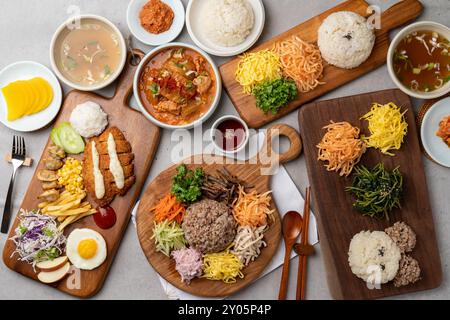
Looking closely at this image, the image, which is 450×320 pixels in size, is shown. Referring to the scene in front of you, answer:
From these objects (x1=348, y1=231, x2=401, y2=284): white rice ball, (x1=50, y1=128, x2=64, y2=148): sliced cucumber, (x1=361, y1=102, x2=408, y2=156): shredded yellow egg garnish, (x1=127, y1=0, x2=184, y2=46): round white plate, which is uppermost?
(x1=127, y1=0, x2=184, y2=46): round white plate

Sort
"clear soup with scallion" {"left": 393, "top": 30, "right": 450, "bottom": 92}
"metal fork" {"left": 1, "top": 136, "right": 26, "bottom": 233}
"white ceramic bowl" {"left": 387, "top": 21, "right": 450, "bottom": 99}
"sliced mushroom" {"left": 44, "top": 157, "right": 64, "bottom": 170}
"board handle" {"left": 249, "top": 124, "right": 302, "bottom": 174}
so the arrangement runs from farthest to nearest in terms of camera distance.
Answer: "metal fork" {"left": 1, "top": 136, "right": 26, "bottom": 233}
"sliced mushroom" {"left": 44, "top": 157, "right": 64, "bottom": 170}
"board handle" {"left": 249, "top": 124, "right": 302, "bottom": 174}
"clear soup with scallion" {"left": 393, "top": 30, "right": 450, "bottom": 92}
"white ceramic bowl" {"left": 387, "top": 21, "right": 450, "bottom": 99}

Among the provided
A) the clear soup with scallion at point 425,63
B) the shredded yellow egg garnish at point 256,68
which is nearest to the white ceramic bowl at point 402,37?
the clear soup with scallion at point 425,63

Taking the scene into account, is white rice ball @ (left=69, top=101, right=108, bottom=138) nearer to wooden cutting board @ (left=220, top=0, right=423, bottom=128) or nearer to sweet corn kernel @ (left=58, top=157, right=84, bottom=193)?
sweet corn kernel @ (left=58, top=157, right=84, bottom=193)

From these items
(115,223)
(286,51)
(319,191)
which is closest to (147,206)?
(115,223)

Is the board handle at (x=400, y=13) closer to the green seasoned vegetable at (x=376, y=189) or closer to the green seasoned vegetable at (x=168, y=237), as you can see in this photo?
the green seasoned vegetable at (x=376, y=189)

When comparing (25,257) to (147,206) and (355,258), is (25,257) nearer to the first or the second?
(147,206)

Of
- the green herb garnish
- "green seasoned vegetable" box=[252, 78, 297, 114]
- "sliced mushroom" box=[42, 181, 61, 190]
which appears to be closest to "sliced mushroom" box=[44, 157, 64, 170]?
"sliced mushroom" box=[42, 181, 61, 190]

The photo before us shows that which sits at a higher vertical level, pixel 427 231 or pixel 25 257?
pixel 25 257
